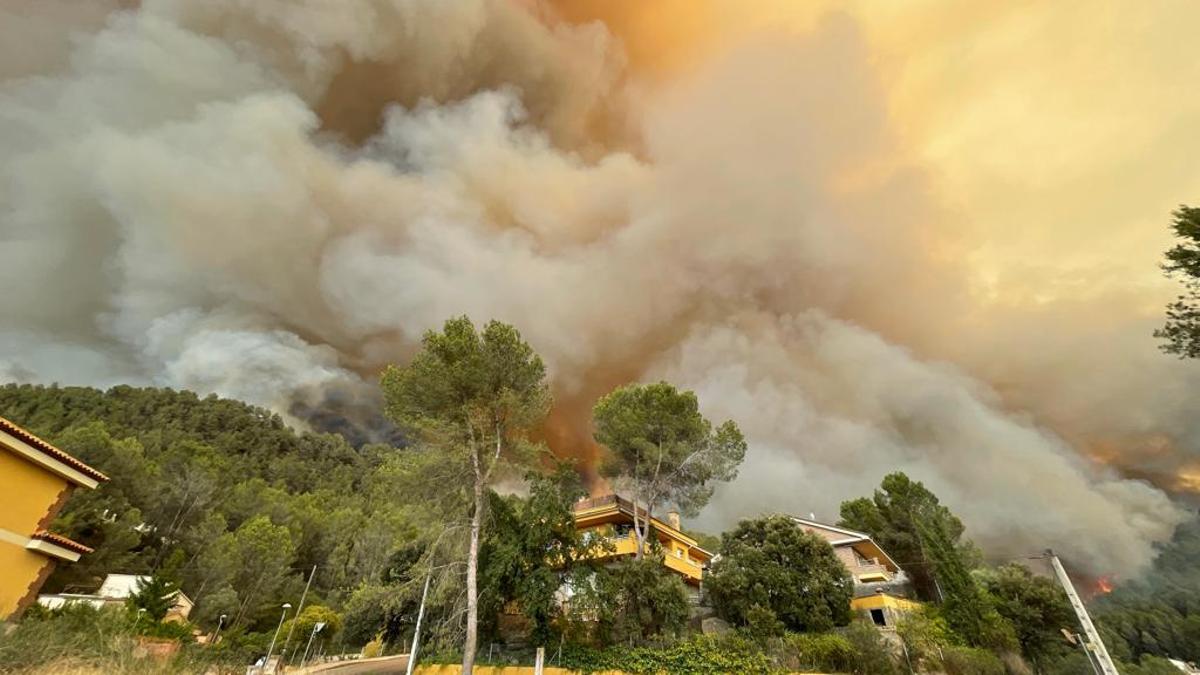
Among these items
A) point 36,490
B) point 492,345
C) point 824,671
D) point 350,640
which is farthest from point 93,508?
A: point 824,671

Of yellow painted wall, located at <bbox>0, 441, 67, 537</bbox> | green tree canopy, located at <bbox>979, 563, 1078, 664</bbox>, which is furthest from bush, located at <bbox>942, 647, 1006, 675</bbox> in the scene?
yellow painted wall, located at <bbox>0, 441, 67, 537</bbox>

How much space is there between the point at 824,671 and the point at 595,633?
947 cm

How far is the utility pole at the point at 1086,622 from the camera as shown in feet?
51.5

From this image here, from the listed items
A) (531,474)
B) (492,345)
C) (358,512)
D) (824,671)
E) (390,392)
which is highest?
(358,512)

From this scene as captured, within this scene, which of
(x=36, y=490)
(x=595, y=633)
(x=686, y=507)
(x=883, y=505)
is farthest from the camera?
(x=883, y=505)

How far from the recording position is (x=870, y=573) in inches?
1396

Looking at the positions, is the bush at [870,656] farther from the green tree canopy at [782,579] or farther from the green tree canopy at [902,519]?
the green tree canopy at [902,519]

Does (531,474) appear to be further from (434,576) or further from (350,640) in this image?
(350,640)

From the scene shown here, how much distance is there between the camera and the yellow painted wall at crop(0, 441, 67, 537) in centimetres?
1438

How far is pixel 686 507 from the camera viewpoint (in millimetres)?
27953

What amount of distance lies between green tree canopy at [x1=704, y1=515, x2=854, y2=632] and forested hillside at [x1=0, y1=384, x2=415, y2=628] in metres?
16.4

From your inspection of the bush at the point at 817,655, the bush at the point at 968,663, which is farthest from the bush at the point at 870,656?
the bush at the point at 968,663

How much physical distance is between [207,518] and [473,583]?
47869 mm

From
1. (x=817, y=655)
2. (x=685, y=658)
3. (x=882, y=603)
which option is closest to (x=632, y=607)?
(x=685, y=658)
